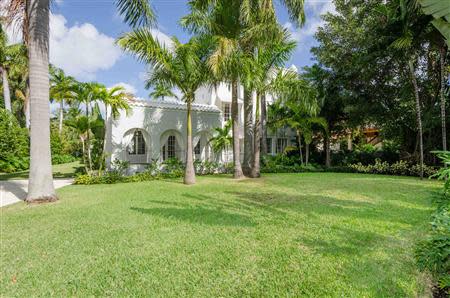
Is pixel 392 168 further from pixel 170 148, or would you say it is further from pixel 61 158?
pixel 61 158

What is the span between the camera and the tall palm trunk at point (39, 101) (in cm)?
912

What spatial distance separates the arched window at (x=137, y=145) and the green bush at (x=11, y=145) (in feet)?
29.0

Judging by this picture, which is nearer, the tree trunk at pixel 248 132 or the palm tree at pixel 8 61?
the tree trunk at pixel 248 132

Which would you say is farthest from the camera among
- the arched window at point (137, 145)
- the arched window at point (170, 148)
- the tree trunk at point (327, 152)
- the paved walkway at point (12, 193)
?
the tree trunk at point (327, 152)

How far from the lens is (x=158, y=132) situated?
57.9 ft

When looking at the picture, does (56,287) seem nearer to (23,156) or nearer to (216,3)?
(216,3)

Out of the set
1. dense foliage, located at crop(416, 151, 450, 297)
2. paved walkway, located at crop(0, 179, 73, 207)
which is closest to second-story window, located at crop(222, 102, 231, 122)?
paved walkway, located at crop(0, 179, 73, 207)

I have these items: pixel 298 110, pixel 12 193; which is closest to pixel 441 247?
pixel 12 193

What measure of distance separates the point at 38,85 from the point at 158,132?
28.7ft

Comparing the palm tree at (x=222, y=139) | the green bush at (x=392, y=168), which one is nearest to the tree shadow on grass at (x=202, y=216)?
the palm tree at (x=222, y=139)

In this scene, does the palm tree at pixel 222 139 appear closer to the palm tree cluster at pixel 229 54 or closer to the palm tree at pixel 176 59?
the palm tree cluster at pixel 229 54

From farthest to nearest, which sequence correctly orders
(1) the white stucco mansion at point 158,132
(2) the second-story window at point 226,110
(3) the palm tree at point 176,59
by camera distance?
1. (2) the second-story window at point 226,110
2. (1) the white stucco mansion at point 158,132
3. (3) the palm tree at point 176,59

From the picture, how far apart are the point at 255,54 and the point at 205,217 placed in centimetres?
1030

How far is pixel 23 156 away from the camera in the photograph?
2216 centimetres
